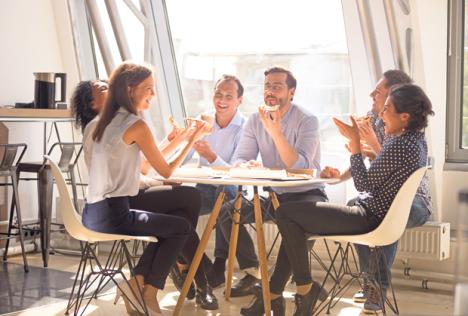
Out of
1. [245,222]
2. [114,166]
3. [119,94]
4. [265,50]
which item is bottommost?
[245,222]

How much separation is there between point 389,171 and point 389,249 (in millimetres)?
746

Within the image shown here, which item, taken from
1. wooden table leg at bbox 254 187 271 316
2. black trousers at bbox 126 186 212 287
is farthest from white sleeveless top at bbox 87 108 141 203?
wooden table leg at bbox 254 187 271 316

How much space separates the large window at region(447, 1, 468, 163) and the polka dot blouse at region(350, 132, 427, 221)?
123cm

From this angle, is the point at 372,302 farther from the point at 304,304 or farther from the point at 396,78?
the point at 396,78

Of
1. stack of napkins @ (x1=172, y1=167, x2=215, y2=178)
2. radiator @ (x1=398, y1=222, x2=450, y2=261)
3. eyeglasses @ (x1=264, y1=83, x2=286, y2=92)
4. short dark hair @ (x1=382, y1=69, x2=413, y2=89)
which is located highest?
short dark hair @ (x1=382, y1=69, x2=413, y2=89)

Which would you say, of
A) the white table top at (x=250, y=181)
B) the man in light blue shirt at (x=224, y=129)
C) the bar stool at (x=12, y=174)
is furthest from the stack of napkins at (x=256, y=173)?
the bar stool at (x=12, y=174)

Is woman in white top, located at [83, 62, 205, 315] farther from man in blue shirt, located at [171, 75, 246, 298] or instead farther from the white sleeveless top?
man in blue shirt, located at [171, 75, 246, 298]

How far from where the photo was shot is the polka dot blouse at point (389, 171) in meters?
4.07

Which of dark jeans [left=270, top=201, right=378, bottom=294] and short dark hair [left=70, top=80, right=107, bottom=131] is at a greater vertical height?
short dark hair [left=70, top=80, right=107, bottom=131]

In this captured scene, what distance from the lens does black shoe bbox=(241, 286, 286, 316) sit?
14.4 feet

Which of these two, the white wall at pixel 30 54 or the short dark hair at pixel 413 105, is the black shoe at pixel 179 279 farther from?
the white wall at pixel 30 54

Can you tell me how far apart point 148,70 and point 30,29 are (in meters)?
2.34

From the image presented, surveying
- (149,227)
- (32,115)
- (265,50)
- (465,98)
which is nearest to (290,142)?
(149,227)

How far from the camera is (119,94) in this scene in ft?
13.7
